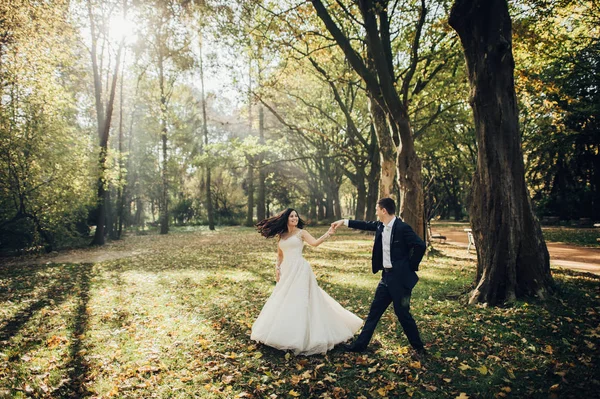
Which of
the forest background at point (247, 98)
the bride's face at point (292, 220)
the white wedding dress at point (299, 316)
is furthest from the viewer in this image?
the forest background at point (247, 98)

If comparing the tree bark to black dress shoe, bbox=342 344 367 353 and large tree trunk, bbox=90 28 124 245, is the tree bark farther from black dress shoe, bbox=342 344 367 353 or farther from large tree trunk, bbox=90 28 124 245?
large tree trunk, bbox=90 28 124 245

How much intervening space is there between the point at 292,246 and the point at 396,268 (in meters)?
1.71

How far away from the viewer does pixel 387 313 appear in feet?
23.4

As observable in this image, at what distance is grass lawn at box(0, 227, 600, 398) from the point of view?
14.0ft

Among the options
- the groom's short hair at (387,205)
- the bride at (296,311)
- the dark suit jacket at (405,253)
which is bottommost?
the bride at (296,311)

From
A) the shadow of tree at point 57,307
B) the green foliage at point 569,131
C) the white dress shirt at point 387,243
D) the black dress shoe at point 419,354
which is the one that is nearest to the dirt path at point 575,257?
the green foliage at point 569,131

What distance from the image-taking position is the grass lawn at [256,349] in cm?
425

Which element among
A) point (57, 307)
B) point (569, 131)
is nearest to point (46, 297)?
point (57, 307)

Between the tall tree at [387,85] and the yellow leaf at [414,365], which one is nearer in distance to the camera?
the yellow leaf at [414,365]

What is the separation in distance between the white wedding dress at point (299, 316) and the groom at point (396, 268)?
441 millimetres

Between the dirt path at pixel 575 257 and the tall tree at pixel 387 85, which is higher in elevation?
the tall tree at pixel 387 85

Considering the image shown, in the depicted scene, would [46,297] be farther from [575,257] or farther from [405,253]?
[575,257]

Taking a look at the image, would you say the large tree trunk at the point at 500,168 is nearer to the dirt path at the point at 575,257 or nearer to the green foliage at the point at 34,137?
the dirt path at the point at 575,257

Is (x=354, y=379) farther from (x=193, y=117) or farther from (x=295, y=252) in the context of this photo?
(x=193, y=117)
